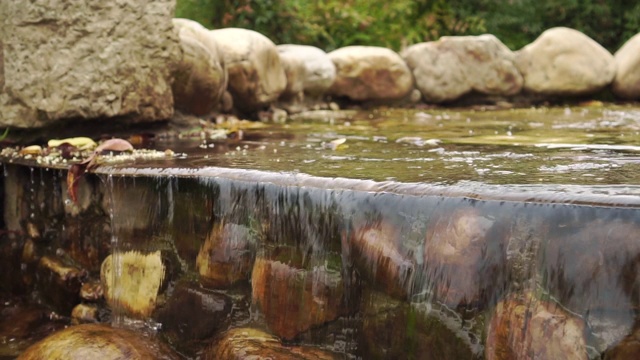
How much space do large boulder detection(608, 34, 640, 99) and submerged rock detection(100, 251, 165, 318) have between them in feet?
24.4

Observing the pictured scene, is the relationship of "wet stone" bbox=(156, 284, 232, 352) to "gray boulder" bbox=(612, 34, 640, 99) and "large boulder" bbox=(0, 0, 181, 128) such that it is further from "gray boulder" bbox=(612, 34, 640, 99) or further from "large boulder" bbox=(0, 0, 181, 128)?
"gray boulder" bbox=(612, 34, 640, 99)

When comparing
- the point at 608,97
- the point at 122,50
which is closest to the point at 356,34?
the point at 608,97

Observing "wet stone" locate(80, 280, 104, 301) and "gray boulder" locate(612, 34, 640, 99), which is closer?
"wet stone" locate(80, 280, 104, 301)

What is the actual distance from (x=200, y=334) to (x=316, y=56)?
511 centimetres

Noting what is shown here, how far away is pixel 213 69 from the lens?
552cm

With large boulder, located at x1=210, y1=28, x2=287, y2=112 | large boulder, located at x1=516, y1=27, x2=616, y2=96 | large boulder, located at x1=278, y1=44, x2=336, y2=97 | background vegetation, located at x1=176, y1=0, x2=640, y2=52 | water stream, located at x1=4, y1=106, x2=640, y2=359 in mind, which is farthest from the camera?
background vegetation, located at x1=176, y1=0, x2=640, y2=52

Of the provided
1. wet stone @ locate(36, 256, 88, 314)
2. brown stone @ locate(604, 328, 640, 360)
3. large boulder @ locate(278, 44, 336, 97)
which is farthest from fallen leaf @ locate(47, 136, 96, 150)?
large boulder @ locate(278, 44, 336, 97)

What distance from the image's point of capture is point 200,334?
10.6 feet

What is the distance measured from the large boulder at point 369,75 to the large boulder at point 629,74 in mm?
2616

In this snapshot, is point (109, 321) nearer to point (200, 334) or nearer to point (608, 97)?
point (200, 334)

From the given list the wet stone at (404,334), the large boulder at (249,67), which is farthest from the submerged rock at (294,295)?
the large boulder at (249,67)

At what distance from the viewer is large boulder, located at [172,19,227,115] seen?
17.3ft

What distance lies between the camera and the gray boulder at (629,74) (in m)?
9.21

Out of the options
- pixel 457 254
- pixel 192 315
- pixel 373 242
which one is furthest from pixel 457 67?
pixel 457 254
